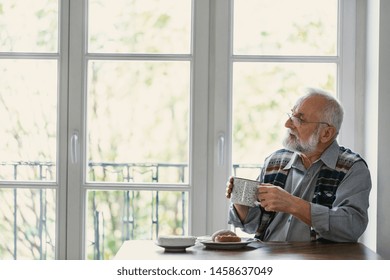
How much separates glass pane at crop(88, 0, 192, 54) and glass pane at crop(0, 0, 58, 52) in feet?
0.63

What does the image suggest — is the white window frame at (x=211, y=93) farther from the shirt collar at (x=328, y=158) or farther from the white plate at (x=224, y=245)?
the white plate at (x=224, y=245)

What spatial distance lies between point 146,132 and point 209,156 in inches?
13.2

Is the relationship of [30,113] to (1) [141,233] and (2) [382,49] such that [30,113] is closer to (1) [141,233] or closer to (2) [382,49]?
(1) [141,233]

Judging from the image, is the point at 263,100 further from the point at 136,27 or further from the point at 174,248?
the point at 174,248

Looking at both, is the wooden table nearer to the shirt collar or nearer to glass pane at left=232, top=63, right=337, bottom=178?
the shirt collar

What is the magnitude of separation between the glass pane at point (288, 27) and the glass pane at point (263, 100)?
0.26 ft

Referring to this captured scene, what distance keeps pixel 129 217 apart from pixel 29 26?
3.52ft

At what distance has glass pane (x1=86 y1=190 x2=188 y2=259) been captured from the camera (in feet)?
12.6

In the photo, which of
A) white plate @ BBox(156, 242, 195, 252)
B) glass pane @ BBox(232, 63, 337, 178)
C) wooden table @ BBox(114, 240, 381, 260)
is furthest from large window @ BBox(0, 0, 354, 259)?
white plate @ BBox(156, 242, 195, 252)

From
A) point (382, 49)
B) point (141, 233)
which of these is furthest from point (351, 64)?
point (141, 233)

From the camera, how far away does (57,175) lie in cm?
381

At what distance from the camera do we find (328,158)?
3160 mm

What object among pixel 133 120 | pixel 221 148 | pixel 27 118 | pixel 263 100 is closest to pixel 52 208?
pixel 27 118

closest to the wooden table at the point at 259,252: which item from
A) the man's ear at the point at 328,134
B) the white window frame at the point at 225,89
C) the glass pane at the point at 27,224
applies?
the man's ear at the point at 328,134
